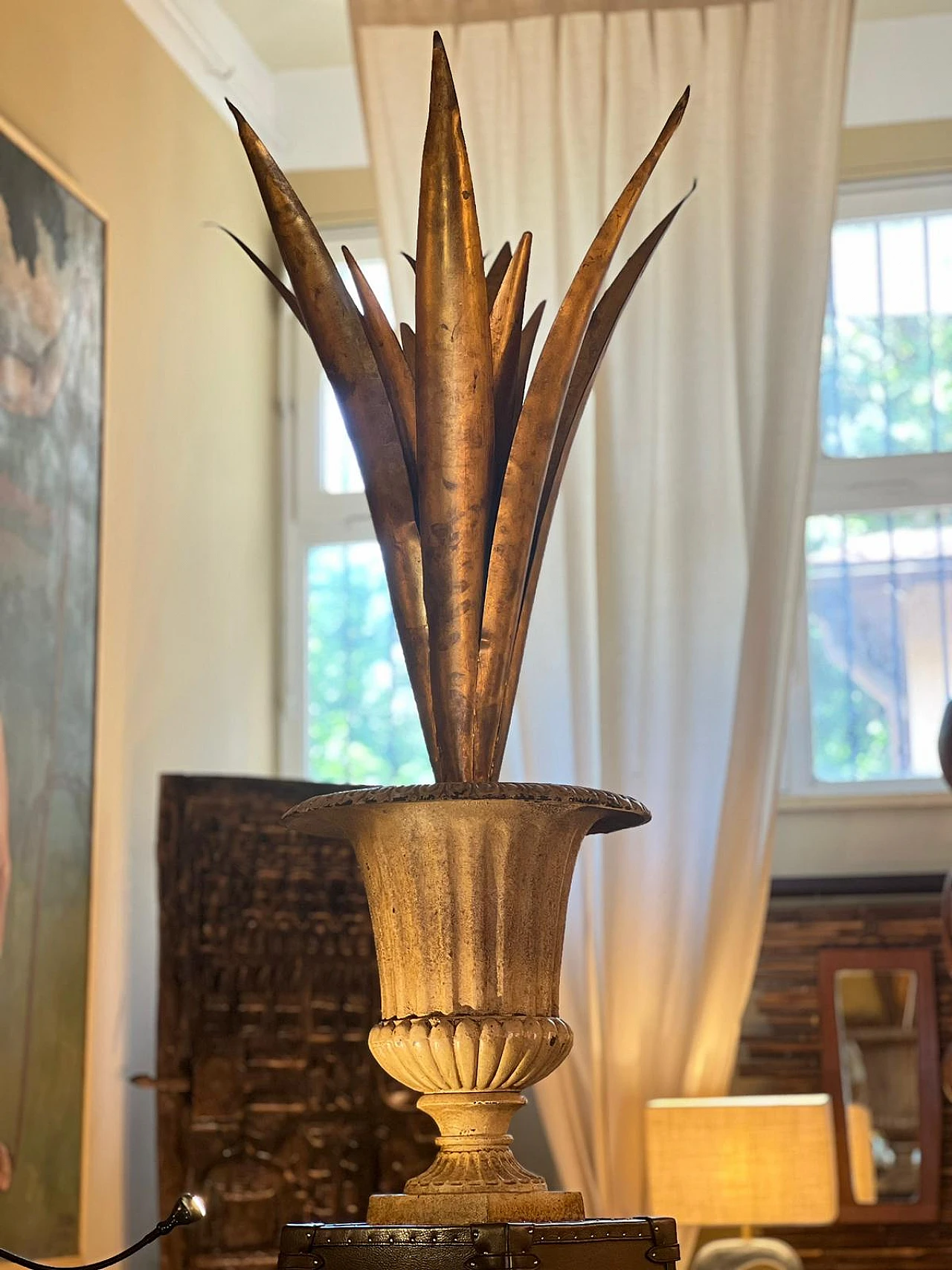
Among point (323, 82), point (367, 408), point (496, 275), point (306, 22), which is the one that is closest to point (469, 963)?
point (367, 408)

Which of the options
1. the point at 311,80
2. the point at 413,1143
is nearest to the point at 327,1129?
the point at 413,1143

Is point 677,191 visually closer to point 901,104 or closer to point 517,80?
point 517,80

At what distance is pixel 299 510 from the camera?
4.70 m

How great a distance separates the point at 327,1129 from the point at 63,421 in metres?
1.57

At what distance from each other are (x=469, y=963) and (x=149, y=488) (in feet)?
8.22

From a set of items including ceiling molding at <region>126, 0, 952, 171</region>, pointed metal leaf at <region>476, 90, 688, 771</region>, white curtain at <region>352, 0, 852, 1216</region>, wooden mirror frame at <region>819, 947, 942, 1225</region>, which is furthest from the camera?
ceiling molding at <region>126, 0, 952, 171</region>

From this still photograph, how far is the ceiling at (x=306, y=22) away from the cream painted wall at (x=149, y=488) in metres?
0.36

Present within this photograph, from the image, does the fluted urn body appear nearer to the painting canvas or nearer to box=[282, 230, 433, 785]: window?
the painting canvas

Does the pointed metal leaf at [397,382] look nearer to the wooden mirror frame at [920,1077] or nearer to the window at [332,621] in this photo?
the wooden mirror frame at [920,1077]

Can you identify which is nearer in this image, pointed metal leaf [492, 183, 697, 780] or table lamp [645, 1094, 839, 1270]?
pointed metal leaf [492, 183, 697, 780]

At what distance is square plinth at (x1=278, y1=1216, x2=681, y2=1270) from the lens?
1.30 metres

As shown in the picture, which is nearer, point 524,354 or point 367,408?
point 367,408

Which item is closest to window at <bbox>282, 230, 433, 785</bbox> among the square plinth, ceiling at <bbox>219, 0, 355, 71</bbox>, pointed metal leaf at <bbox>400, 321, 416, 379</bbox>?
ceiling at <bbox>219, 0, 355, 71</bbox>

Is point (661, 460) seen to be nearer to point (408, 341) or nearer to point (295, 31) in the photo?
point (408, 341)
